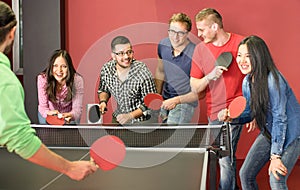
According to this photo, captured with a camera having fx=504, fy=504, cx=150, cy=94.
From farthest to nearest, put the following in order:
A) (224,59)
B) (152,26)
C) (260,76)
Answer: (152,26) < (224,59) < (260,76)

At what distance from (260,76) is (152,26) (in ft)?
7.81

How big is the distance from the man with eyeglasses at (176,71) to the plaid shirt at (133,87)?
184mm

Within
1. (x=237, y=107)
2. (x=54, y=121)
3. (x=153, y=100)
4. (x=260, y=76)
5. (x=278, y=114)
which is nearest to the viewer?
(x=278, y=114)

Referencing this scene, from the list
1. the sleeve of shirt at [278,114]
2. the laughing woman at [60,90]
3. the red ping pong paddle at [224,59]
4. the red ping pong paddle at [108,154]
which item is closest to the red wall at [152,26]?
the red ping pong paddle at [224,59]

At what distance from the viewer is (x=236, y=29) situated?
493cm

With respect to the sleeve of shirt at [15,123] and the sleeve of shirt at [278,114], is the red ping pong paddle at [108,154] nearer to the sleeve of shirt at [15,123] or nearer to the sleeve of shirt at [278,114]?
the sleeve of shirt at [15,123]

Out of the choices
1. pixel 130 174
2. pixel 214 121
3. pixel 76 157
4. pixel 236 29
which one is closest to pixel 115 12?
pixel 236 29

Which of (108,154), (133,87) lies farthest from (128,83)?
(108,154)

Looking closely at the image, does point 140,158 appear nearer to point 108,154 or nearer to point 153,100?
point 108,154

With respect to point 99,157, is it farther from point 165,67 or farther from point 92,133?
point 165,67

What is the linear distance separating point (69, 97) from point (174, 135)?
3.91 feet

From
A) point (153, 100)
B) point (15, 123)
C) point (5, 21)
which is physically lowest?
point (153, 100)

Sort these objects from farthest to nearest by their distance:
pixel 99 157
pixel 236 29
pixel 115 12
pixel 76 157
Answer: pixel 115 12
pixel 236 29
pixel 76 157
pixel 99 157

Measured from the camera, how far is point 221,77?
3881 millimetres
